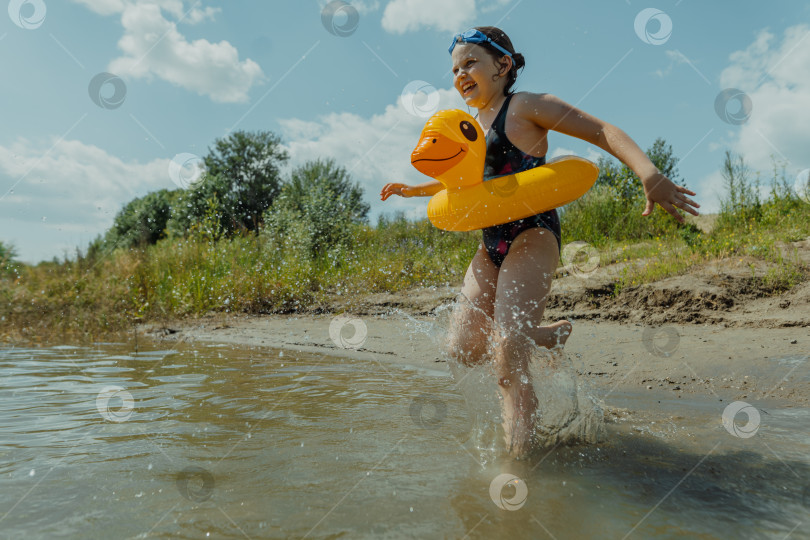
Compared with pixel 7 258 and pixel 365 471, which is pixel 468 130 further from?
pixel 7 258

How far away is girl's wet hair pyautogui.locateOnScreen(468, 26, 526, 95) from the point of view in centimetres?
283

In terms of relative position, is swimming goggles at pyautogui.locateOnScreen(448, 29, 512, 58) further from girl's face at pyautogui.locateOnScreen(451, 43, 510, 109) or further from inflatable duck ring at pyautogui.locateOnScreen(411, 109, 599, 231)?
inflatable duck ring at pyautogui.locateOnScreen(411, 109, 599, 231)

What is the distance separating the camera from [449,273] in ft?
30.9

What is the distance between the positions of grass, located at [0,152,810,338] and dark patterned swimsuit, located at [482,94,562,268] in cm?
445

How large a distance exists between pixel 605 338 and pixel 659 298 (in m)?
1.25

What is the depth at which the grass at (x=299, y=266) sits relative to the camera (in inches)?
293

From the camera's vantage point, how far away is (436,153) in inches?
98.3

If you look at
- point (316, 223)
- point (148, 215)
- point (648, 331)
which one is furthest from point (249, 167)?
point (648, 331)

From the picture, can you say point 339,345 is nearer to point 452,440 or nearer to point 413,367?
point 413,367

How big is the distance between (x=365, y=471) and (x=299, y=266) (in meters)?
7.61

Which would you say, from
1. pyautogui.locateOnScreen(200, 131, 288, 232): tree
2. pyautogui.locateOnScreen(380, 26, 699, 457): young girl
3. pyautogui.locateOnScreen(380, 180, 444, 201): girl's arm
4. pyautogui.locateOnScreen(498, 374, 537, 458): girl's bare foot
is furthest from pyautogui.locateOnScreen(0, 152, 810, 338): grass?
pyautogui.locateOnScreen(200, 131, 288, 232): tree

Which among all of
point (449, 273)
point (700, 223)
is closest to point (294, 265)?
point (449, 273)

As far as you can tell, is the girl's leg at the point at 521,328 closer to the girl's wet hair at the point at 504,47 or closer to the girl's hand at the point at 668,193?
the girl's hand at the point at 668,193

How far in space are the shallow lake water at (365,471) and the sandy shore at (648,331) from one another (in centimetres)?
54
